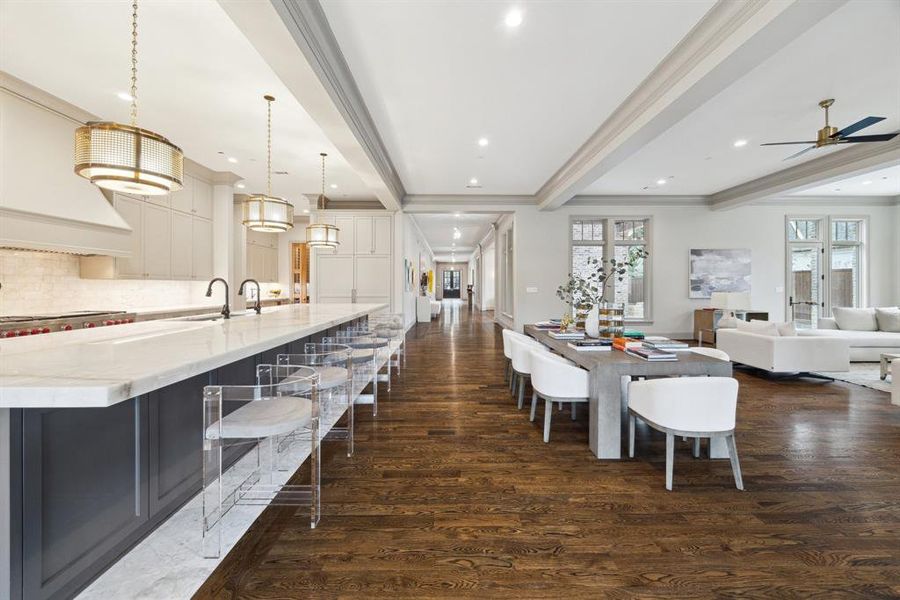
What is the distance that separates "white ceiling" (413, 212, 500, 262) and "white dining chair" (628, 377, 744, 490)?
22.7ft

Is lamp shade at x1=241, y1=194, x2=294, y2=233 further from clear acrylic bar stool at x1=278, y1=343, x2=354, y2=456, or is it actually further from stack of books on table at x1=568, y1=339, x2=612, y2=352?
stack of books on table at x1=568, y1=339, x2=612, y2=352

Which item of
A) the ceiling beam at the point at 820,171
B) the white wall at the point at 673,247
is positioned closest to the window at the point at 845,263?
the white wall at the point at 673,247

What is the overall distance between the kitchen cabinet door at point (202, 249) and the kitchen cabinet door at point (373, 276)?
268cm

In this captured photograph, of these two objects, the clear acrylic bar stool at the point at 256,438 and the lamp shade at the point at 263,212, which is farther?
the lamp shade at the point at 263,212

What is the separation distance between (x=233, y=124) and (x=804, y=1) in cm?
513

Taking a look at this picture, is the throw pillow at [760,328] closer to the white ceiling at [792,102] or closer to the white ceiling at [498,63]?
the white ceiling at [792,102]

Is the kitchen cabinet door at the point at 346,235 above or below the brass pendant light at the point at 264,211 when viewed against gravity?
above

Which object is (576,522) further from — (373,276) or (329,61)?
(373,276)

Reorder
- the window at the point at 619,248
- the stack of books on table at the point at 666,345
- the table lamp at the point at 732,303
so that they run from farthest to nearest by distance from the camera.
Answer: the window at the point at 619,248 < the table lamp at the point at 732,303 < the stack of books on table at the point at 666,345

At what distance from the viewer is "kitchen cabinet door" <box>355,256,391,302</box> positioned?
7.97 metres

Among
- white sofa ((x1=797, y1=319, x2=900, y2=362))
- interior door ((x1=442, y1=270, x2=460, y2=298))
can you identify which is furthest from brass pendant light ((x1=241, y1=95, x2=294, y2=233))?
interior door ((x1=442, y1=270, x2=460, y2=298))

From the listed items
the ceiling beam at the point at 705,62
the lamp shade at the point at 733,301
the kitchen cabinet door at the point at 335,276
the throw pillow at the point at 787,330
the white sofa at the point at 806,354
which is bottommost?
the white sofa at the point at 806,354

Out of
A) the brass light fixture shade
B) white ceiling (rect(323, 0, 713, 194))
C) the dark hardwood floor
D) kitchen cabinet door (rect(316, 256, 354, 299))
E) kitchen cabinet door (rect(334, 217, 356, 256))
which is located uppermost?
white ceiling (rect(323, 0, 713, 194))

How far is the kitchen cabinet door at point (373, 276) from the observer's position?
797 cm
